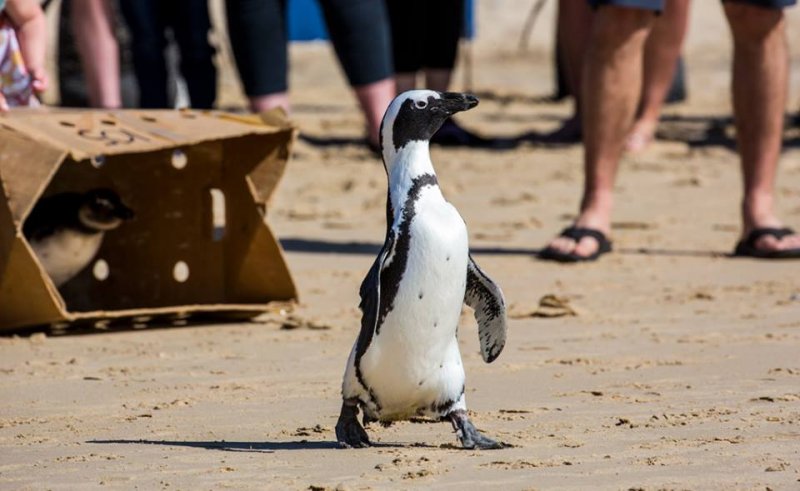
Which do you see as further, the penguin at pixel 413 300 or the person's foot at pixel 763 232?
the person's foot at pixel 763 232

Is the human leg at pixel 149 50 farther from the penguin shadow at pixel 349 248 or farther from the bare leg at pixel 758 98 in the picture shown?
the bare leg at pixel 758 98

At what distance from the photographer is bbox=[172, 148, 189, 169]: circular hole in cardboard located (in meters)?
4.87

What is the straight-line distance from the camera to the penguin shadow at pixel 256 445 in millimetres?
3160

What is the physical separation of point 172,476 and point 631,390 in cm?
120

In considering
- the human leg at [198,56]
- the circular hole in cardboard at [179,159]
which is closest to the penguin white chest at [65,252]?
the circular hole in cardboard at [179,159]

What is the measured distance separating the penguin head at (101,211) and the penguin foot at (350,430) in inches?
73.7

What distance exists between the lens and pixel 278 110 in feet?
15.6

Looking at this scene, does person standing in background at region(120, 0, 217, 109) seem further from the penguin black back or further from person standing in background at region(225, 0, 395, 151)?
the penguin black back

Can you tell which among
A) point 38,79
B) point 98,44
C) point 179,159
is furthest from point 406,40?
point 38,79

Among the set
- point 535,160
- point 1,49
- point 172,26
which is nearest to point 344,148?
point 535,160

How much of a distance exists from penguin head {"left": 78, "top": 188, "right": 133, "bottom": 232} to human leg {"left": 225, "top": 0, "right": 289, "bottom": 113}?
4.79ft

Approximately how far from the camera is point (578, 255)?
18.0 ft

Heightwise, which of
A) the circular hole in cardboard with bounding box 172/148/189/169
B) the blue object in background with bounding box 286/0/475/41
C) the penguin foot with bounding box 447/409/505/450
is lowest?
the blue object in background with bounding box 286/0/475/41

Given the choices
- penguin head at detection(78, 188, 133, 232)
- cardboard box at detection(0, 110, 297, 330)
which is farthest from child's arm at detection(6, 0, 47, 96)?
penguin head at detection(78, 188, 133, 232)
